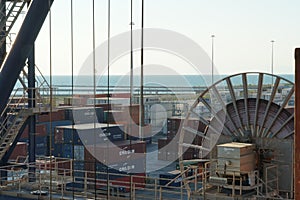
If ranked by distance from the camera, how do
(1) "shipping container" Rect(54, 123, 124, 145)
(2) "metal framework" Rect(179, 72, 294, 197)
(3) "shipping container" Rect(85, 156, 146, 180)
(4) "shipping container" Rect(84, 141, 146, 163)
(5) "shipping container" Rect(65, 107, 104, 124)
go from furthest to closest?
(5) "shipping container" Rect(65, 107, 104, 124) → (1) "shipping container" Rect(54, 123, 124, 145) → (4) "shipping container" Rect(84, 141, 146, 163) → (3) "shipping container" Rect(85, 156, 146, 180) → (2) "metal framework" Rect(179, 72, 294, 197)

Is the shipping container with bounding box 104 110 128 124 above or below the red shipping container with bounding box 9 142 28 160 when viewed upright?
above

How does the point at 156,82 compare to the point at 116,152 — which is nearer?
the point at 116,152

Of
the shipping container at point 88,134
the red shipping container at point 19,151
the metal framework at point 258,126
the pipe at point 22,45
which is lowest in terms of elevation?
the red shipping container at point 19,151

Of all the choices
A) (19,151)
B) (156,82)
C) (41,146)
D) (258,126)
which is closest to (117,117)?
(41,146)

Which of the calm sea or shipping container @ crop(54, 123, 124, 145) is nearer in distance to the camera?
shipping container @ crop(54, 123, 124, 145)

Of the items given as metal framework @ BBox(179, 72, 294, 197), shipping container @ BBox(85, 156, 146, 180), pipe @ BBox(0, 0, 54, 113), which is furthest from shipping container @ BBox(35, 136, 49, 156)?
metal framework @ BBox(179, 72, 294, 197)

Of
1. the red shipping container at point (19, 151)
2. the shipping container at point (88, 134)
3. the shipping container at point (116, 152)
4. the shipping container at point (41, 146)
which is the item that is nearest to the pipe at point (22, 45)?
the shipping container at point (116, 152)

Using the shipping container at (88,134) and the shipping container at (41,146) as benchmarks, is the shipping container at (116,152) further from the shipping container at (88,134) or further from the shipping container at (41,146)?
the shipping container at (41,146)

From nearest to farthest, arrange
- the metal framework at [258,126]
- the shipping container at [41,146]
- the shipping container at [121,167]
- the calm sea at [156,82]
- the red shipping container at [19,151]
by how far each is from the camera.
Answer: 1. the metal framework at [258,126]
2. the shipping container at [121,167]
3. the red shipping container at [19,151]
4. the shipping container at [41,146]
5. the calm sea at [156,82]

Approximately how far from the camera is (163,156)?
24.2m

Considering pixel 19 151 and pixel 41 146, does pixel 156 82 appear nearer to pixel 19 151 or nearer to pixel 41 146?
pixel 41 146

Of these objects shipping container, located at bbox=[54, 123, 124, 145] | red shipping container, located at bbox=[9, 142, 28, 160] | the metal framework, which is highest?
the metal framework

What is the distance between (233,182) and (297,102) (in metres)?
6.72

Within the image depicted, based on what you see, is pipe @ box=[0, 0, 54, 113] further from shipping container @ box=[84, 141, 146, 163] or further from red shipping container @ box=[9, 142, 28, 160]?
red shipping container @ box=[9, 142, 28, 160]
